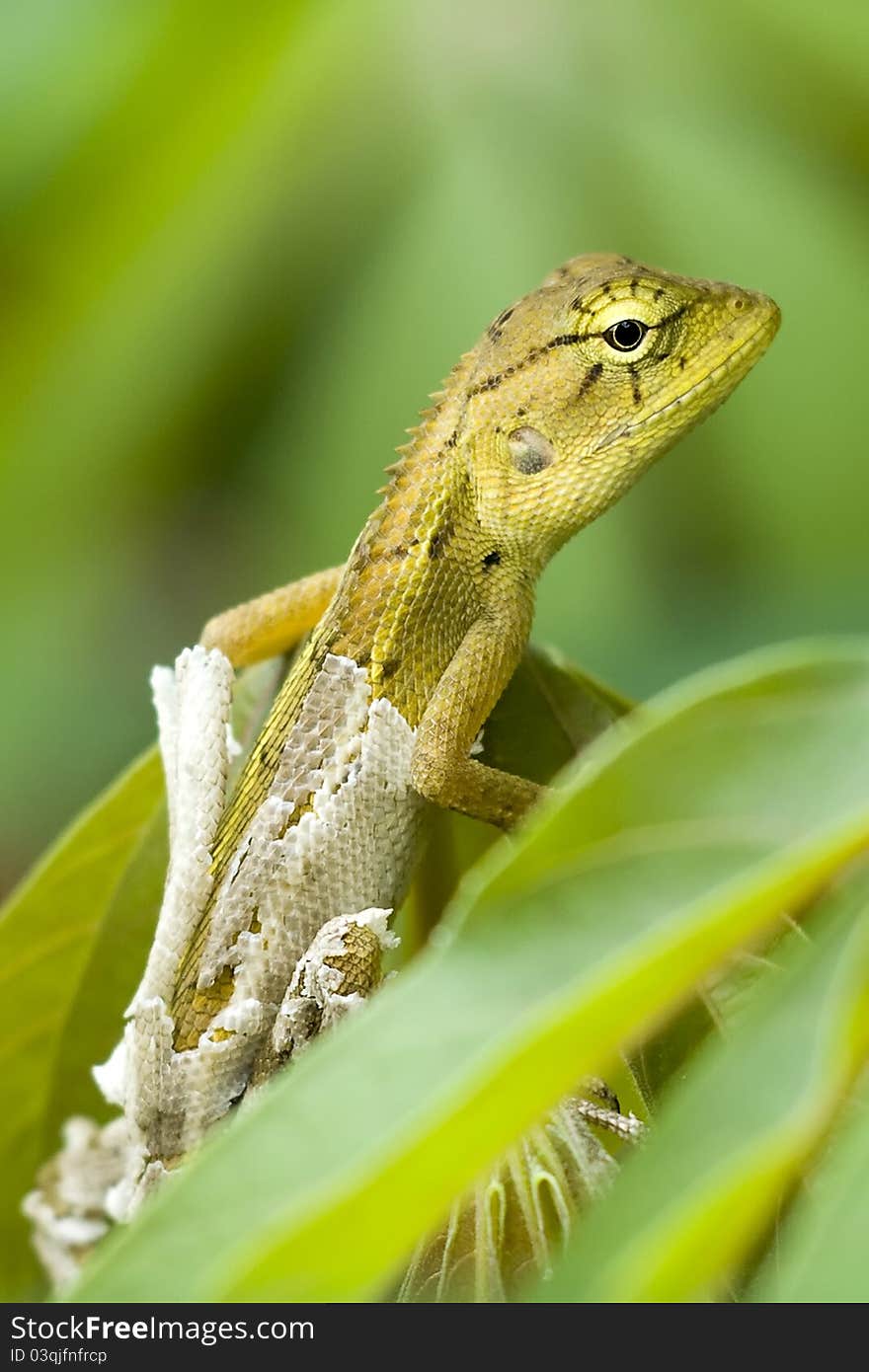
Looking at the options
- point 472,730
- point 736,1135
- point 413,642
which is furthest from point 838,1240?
point 413,642

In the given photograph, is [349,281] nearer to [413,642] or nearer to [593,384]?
[593,384]

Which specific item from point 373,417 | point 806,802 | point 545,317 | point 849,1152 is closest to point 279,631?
point 545,317

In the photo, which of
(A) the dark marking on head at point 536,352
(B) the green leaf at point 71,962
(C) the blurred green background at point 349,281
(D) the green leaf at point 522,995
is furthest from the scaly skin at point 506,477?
(C) the blurred green background at point 349,281

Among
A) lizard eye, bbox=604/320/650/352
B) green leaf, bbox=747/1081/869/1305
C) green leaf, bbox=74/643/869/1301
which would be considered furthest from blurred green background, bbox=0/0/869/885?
green leaf, bbox=747/1081/869/1305

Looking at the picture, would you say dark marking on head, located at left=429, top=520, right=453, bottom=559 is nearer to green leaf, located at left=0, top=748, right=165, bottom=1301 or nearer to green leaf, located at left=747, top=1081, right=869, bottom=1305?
green leaf, located at left=0, top=748, right=165, bottom=1301

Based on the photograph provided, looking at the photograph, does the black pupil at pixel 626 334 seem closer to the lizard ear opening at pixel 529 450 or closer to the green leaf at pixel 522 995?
the lizard ear opening at pixel 529 450
